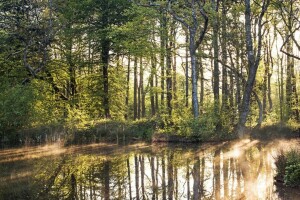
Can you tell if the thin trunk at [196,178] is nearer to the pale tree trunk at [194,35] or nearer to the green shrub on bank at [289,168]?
the green shrub on bank at [289,168]

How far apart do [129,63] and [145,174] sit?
22753 mm

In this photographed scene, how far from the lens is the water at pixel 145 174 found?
359 inches

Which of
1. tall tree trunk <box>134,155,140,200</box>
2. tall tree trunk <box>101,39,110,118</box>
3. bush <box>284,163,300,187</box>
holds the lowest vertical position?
tall tree trunk <box>134,155,140,200</box>

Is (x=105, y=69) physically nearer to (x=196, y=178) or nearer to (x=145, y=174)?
(x=145, y=174)

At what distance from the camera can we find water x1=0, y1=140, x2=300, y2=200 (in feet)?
29.9

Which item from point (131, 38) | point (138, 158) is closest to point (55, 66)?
point (131, 38)

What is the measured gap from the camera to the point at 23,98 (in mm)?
20688

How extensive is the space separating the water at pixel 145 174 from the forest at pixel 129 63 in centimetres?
371

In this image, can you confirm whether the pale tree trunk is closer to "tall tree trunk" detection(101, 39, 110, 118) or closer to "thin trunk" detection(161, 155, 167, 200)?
"thin trunk" detection(161, 155, 167, 200)

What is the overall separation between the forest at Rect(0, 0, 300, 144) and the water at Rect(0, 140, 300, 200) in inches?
146

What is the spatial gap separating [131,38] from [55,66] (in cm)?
758

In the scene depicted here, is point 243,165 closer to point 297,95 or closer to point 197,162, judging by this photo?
point 197,162

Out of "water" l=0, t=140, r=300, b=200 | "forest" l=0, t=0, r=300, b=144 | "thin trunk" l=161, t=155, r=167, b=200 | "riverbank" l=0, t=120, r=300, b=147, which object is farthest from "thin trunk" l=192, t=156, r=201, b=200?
"forest" l=0, t=0, r=300, b=144

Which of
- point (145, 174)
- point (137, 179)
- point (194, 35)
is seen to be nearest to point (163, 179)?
point (137, 179)
